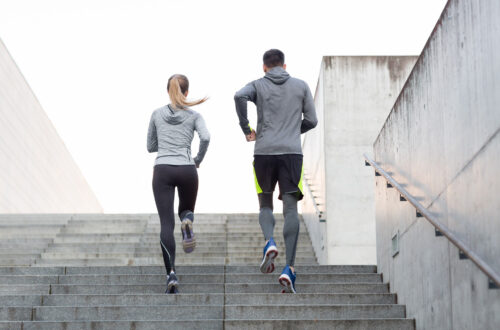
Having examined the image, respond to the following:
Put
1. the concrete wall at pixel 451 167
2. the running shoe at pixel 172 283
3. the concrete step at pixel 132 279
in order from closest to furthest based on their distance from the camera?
the concrete wall at pixel 451 167, the running shoe at pixel 172 283, the concrete step at pixel 132 279

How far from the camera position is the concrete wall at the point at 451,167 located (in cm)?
438

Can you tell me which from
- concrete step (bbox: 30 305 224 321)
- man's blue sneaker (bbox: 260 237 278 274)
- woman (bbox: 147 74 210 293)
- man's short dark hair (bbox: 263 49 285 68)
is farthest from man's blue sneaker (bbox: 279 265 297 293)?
man's short dark hair (bbox: 263 49 285 68)

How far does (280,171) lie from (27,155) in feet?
43.0

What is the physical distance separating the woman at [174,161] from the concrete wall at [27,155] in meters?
10.2

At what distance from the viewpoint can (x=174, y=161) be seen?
6.74m

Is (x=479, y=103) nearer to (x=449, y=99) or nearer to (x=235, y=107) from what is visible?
(x=449, y=99)

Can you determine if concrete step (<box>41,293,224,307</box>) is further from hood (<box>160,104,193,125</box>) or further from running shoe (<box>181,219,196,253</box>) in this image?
hood (<box>160,104,193,125</box>)

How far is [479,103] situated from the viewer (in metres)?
4.57

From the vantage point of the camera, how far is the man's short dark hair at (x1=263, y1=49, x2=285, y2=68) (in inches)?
266

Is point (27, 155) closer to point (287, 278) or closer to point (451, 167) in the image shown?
point (287, 278)

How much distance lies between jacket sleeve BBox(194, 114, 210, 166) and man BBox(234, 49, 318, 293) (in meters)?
0.44

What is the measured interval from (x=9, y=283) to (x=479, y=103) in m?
4.35

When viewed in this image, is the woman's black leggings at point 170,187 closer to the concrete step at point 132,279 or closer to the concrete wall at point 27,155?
the concrete step at point 132,279

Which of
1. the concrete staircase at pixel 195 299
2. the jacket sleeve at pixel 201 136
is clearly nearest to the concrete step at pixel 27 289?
the concrete staircase at pixel 195 299
